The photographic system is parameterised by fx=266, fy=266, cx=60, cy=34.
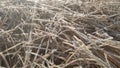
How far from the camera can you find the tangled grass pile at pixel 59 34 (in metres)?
1.10

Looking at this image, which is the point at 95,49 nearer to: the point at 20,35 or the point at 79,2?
the point at 20,35

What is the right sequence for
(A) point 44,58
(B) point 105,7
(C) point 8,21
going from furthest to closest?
(B) point 105,7, (C) point 8,21, (A) point 44,58

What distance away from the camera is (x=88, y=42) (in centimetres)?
119

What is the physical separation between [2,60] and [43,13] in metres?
0.41

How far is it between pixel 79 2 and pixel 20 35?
553mm

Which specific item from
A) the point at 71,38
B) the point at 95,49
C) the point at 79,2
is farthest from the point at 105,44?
the point at 79,2

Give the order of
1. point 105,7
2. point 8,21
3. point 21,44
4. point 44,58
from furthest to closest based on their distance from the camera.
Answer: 1. point 105,7
2. point 8,21
3. point 21,44
4. point 44,58

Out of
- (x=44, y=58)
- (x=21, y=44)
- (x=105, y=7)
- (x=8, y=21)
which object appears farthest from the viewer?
(x=105, y=7)

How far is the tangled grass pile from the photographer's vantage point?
1103 mm

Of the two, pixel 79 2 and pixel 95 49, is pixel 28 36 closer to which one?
pixel 95 49

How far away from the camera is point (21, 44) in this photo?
1.19 metres

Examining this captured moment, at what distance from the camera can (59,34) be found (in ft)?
4.11

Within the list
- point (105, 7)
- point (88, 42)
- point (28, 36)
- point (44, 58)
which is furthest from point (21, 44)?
point (105, 7)

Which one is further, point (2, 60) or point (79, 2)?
point (79, 2)
